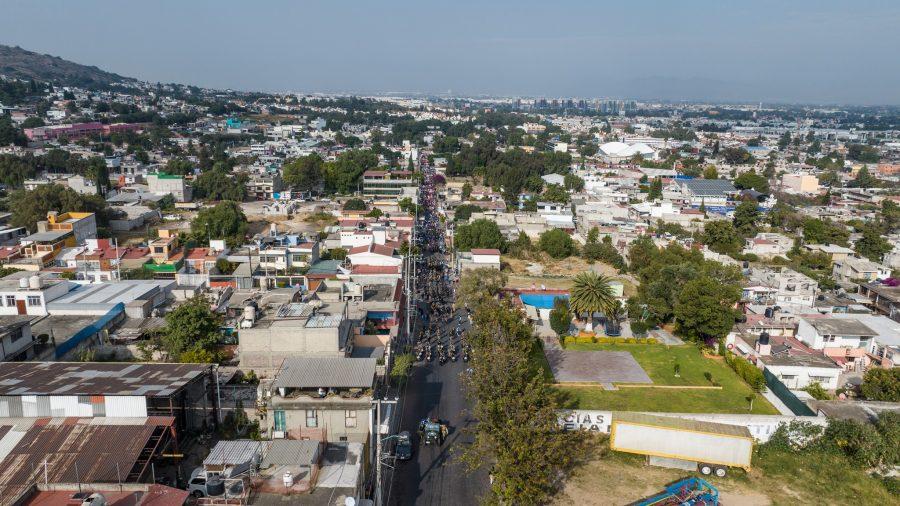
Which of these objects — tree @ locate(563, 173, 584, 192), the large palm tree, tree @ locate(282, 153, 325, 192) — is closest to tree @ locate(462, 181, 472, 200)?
tree @ locate(563, 173, 584, 192)

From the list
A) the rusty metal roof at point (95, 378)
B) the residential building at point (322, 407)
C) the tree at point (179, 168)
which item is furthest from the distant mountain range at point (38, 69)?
the residential building at point (322, 407)

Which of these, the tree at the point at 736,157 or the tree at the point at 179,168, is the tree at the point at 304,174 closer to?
the tree at the point at 179,168

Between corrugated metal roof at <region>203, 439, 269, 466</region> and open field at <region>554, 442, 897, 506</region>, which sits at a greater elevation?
corrugated metal roof at <region>203, 439, 269, 466</region>

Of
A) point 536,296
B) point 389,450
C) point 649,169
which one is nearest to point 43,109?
point 649,169

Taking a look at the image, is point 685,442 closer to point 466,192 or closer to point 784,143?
point 466,192

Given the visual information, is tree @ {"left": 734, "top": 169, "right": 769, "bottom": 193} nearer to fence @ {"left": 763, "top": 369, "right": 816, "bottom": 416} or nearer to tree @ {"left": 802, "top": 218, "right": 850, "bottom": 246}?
tree @ {"left": 802, "top": 218, "right": 850, "bottom": 246}
